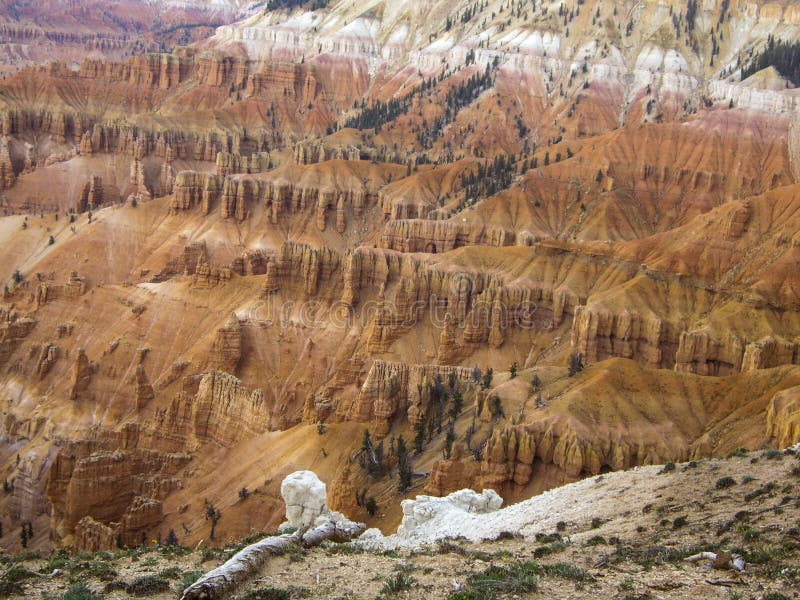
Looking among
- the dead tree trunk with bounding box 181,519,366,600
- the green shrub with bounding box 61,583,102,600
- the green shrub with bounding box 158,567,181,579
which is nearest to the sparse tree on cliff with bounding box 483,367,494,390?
the dead tree trunk with bounding box 181,519,366,600

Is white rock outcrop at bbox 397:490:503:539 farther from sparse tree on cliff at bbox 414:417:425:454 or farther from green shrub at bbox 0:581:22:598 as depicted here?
green shrub at bbox 0:581:22:598

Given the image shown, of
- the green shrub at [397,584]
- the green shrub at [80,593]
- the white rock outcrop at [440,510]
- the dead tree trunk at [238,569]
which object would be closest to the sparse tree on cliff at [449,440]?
the white rock outcrop at [440,510]

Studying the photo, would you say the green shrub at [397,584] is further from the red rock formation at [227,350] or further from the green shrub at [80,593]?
the red rock formation at [227,350]

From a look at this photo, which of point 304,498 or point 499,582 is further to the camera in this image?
point 304,498

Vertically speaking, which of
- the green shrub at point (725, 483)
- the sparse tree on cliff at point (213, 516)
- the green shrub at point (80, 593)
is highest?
the green shrub at point (80, 593)

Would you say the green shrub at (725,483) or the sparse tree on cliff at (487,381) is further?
the sparse tree on cliff at (487,381)

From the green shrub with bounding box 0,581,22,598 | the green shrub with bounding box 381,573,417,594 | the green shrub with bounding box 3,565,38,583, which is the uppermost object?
the green shrub with bounding box 381,573,417,594

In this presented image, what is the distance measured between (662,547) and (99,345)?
7804 cm

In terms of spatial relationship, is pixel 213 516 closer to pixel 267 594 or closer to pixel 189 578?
pixel 189 578

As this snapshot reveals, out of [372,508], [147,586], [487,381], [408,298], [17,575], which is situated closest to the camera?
[147,586]

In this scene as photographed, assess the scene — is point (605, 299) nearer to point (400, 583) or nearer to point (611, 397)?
point (611, 397)

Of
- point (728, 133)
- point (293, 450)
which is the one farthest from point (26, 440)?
point (728, 133)

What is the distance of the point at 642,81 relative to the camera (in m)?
182

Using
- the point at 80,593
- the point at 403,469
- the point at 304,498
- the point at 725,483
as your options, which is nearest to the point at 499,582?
the point at 80,593
